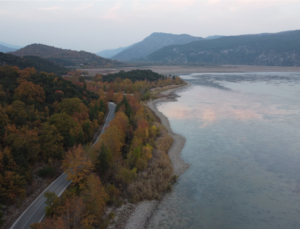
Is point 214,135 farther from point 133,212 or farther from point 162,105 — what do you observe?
point 162,105

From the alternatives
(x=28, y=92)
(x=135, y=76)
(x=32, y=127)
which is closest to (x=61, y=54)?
(x=135, y=76)

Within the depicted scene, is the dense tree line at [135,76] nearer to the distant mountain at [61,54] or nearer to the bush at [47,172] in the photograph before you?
the distant mountain at [61,54]

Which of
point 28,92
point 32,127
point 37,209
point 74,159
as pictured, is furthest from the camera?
point 28,92

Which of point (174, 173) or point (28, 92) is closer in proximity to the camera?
point (174, 173)

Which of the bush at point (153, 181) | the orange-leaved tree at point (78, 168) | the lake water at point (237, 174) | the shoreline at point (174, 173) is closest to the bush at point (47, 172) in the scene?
the orange-leaved tree at point (78, 168)

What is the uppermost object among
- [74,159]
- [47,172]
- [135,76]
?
[135,76]

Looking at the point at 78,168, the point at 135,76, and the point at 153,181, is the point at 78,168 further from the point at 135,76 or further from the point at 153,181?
the point at 135,76

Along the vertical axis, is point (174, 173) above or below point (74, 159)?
below

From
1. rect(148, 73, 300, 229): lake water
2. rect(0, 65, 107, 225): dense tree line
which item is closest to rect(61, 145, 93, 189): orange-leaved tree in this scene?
rect(0, 65, 107, 225): dense tree line
